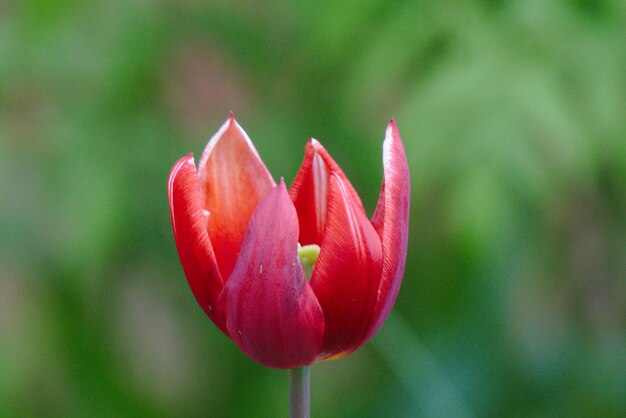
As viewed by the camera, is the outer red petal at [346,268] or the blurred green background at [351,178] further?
the blurred green background at [351,178]

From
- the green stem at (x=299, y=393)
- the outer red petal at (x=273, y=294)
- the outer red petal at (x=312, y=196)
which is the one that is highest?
the outer red petal at (x=312, y=196)

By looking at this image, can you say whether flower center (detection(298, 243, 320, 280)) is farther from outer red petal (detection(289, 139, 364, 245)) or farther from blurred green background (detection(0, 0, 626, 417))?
blurred green background (detection(0, 0, 626, 417))

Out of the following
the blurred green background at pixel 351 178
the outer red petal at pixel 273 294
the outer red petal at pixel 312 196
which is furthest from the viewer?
the blurred green background at pixel 351 178

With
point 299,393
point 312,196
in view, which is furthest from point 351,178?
point 299,393

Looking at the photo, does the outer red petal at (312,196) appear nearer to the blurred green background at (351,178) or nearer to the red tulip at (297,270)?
the red tulip at (297,270)

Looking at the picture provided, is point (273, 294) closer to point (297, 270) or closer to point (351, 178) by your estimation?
point (297, 270)

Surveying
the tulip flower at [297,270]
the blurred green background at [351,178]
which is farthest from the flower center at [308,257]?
the blurred green background at [351,178]

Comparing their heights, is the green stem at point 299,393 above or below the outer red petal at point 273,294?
below
